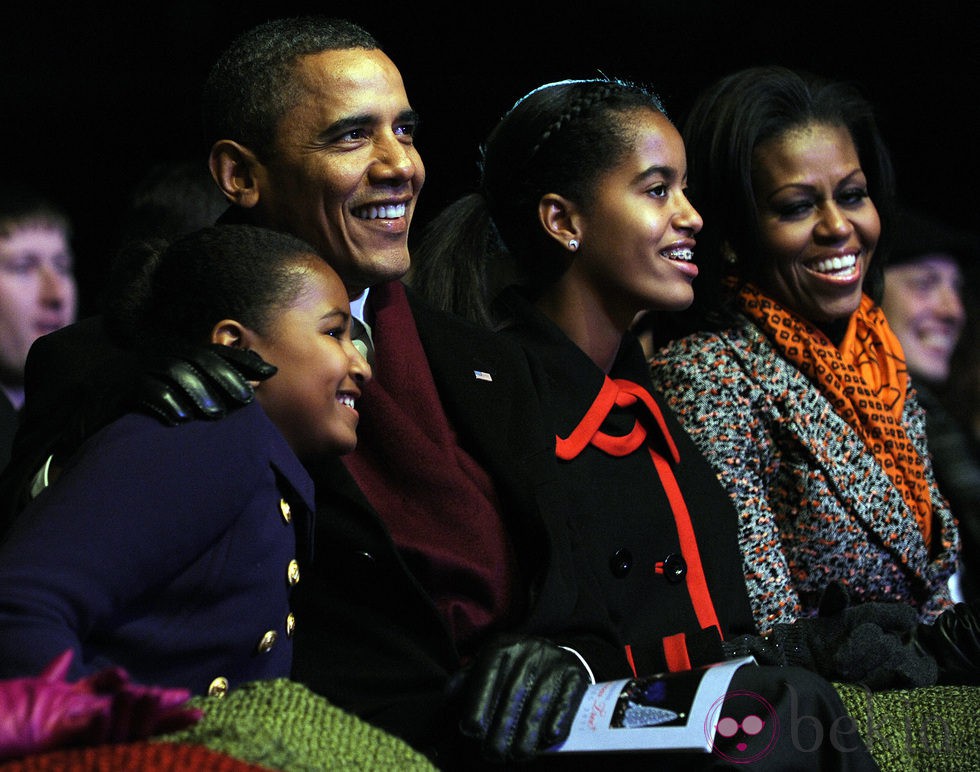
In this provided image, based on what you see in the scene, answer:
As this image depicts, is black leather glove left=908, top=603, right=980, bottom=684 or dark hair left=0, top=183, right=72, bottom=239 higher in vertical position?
dark hair left=0, top=183, right=72, bottom=239

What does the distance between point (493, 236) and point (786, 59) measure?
6.27 ft

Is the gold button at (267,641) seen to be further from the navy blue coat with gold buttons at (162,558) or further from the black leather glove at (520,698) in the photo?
the black leather glove at (520,698)

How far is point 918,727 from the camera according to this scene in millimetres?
2338

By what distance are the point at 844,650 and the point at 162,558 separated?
4.36 feet

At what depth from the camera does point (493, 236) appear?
3047 millimetres

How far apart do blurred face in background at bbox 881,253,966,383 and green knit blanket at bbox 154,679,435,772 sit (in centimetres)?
346

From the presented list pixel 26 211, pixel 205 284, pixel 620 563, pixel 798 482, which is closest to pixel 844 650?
pixel 620 563

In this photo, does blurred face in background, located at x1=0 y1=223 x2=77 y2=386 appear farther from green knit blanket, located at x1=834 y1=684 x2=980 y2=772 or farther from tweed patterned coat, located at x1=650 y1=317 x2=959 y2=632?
green knit blanket, located at x1=834 y1=684 x2=980 y2=772

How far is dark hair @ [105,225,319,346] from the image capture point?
6.68 feet

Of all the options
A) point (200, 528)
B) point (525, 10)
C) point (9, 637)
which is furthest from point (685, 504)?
point (525, 10)

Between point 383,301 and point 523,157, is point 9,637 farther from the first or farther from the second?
point 523,157

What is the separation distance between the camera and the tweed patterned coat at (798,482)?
2881 mm

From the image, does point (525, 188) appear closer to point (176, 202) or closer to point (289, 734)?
point (176, 202)

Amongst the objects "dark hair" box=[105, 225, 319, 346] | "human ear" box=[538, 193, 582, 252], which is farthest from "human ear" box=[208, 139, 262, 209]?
"human ear" box=[538, 193, 582, 252]
